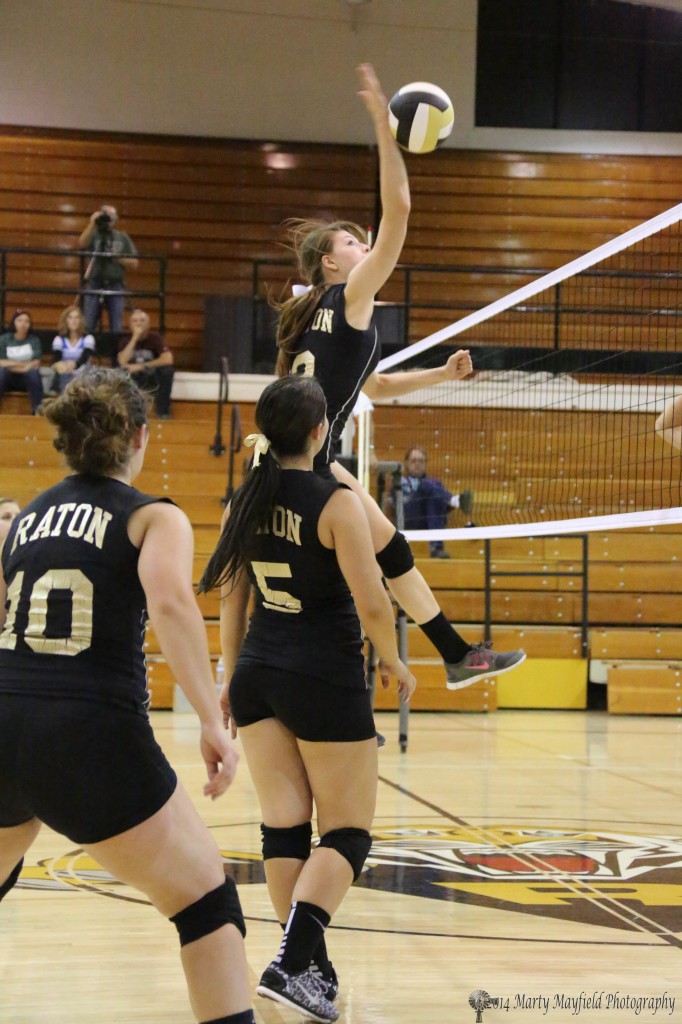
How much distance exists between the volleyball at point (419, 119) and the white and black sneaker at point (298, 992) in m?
2.59

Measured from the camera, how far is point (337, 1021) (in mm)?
2959

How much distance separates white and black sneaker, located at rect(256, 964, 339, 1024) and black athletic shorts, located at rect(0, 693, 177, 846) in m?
0.83

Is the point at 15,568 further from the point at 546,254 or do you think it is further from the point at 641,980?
the point at 546,254

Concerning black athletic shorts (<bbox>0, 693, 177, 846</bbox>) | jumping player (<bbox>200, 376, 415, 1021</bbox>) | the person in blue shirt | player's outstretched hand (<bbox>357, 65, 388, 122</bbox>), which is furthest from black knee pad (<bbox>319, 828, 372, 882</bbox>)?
the person in blue shirt

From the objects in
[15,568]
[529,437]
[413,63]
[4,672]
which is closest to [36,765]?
[4,672]

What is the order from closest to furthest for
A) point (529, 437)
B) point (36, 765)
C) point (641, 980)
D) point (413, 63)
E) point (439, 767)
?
point (36, 765), point (641, 980), point (439, 767), point (529, 437), point (413, 63)

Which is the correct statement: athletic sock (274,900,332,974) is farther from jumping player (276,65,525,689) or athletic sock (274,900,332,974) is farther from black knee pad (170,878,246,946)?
jumping player (276,65,525,689)

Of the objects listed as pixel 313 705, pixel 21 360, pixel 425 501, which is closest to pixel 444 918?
pixel 313 705

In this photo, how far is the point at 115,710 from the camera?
228 cm

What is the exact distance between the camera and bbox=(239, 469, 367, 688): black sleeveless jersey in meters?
3.06

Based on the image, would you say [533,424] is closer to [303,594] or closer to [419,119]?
[419,119]

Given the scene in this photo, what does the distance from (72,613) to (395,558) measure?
202 cm

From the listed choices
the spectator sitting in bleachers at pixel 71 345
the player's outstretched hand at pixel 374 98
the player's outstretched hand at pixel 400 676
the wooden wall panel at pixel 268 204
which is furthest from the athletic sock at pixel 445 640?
the wooden wall panel at pixel 268 204

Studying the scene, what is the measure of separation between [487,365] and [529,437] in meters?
0.98
